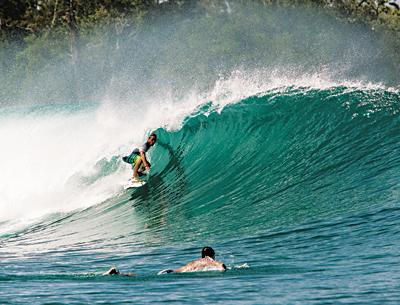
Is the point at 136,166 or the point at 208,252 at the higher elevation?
the point at 136,166

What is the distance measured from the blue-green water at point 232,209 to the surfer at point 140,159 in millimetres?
373

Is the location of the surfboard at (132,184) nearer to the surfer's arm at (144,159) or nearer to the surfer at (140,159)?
the surfer at (140,159)

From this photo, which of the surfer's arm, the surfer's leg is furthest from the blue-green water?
the surfer's arm

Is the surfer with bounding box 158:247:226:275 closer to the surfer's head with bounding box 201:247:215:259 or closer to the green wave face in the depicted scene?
the surfer's head with bounding box 201:247:215:259

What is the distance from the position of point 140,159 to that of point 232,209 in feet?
8.54

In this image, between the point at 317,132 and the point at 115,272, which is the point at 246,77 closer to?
the point at 317,132

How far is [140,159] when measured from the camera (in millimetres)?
18656

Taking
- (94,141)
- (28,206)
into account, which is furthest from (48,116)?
(28,206)

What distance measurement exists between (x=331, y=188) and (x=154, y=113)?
245 inches

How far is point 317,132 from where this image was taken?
832 inches

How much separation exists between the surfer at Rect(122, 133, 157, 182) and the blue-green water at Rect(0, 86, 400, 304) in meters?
0.37

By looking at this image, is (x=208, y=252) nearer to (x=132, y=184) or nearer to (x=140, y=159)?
(x=140, y=159)

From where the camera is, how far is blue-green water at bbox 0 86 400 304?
10.9 meters

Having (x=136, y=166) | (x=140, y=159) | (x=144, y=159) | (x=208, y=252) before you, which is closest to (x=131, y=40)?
(x=136, y=166)
